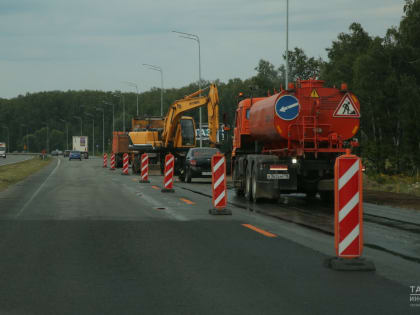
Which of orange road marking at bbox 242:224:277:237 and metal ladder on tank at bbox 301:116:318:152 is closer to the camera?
orange road marking at bbox 242:224:277:237

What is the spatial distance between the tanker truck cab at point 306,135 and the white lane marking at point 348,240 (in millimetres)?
9965

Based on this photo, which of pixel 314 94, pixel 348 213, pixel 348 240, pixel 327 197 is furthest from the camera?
pixel 327 197

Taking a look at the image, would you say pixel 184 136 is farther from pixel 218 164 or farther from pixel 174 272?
pixel 174 272

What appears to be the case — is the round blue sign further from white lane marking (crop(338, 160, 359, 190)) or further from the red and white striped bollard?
white lane marking (crop(338, 160, 359, 190))

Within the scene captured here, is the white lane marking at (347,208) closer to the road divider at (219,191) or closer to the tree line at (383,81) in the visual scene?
the road divider at (219,191)

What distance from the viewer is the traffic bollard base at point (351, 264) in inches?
340

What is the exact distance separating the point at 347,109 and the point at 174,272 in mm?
11801

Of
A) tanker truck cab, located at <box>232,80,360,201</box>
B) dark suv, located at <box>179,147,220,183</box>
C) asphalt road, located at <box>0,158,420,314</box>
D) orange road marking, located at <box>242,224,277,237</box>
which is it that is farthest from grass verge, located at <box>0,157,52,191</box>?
orange road marking, located at <box>242,224,277,237</box>

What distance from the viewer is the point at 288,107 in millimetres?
18859

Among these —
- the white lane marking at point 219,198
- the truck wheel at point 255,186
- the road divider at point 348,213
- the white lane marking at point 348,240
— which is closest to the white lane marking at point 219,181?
the white lane marking at point 219,198

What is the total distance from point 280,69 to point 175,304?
356 feet

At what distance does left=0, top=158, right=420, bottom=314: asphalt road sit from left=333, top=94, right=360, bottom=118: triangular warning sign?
5.41m

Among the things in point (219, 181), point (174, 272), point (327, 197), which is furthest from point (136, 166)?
point (174, 272)

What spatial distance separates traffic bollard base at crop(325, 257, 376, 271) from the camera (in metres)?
8.65
